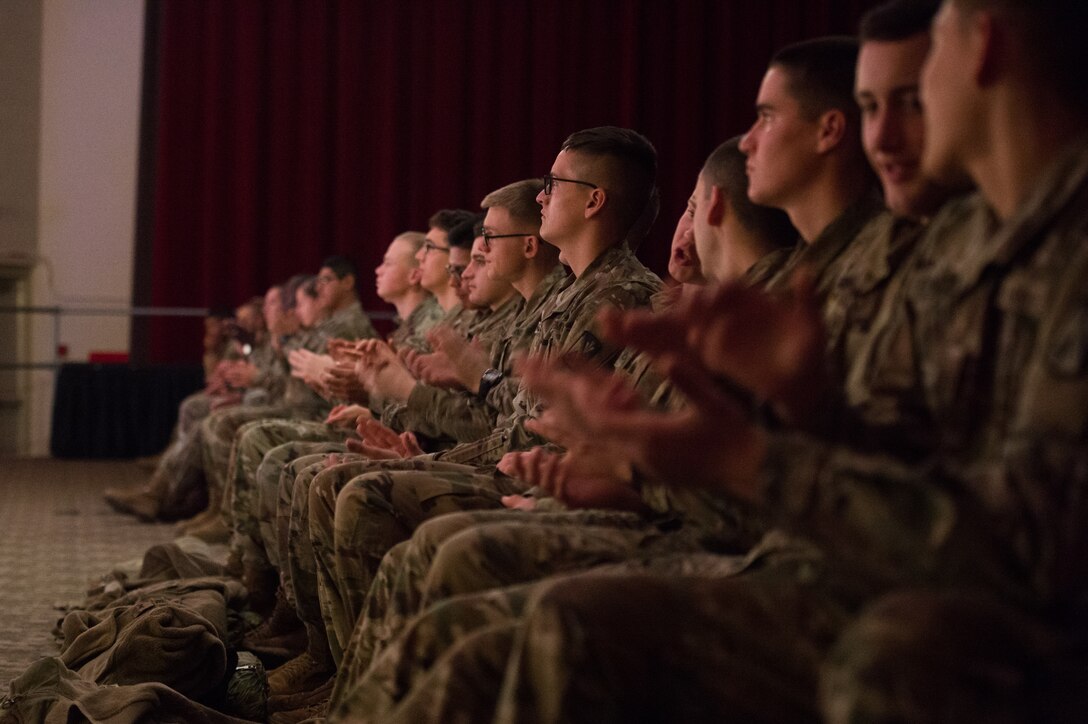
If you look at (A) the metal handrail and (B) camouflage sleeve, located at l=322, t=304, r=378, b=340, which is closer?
(B) camouflage sleeve, located at l=322, t=304, r=378, b=340

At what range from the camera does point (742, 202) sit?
2.00 m

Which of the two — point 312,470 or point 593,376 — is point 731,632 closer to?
point 593,376

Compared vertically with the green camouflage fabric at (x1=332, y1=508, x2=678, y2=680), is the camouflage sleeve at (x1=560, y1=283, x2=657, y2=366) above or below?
above

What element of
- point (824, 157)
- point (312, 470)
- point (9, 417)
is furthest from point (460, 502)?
point (9, 417)

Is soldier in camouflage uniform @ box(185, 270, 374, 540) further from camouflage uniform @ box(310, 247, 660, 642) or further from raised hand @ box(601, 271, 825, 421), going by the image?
raised hand @ box(601, 271, 825, 421)

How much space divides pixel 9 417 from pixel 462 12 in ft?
11.8

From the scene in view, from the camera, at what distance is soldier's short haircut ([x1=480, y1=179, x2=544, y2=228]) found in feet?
10.5

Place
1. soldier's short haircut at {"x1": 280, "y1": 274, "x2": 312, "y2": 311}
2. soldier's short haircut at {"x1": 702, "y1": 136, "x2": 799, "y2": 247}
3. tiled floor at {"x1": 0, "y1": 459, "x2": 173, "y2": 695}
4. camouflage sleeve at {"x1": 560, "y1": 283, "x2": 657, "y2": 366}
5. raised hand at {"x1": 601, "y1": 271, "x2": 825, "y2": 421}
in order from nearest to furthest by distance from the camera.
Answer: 1. raised hand at {"x1": 601, "y1": 271, "x2": 825, "y2": 421}
2. soldier's short haircut at {"x1": 702, "y1": 136, "x2": 799, "y2": 247}
3. camouflage sleeve at {"x1": 560, "y1": 283, "x2": 657, "y2": 366}
4. tiled floor at {"x1": 0, "y1": 459, "x2": 173, "y2": 695}
5. soldier's short haircut at {"x1": 280, "y1": 274, "x2": 312, "y2": 311}

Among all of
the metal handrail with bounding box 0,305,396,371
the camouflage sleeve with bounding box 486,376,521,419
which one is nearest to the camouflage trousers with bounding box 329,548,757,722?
the camouflage sleeve with bounding box 486,376,521,419

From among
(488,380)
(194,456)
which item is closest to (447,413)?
(488,380)

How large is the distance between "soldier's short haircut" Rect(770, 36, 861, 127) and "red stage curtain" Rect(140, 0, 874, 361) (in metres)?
6.37

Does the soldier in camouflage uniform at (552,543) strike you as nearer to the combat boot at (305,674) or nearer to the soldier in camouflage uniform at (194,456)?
the combat boot at (305,674)

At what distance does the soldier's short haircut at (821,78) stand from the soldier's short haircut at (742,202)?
0.26 meters

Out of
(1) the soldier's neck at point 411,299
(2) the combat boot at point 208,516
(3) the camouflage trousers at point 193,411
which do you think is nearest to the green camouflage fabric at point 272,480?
(1) the soldier's neck at point 411,299
